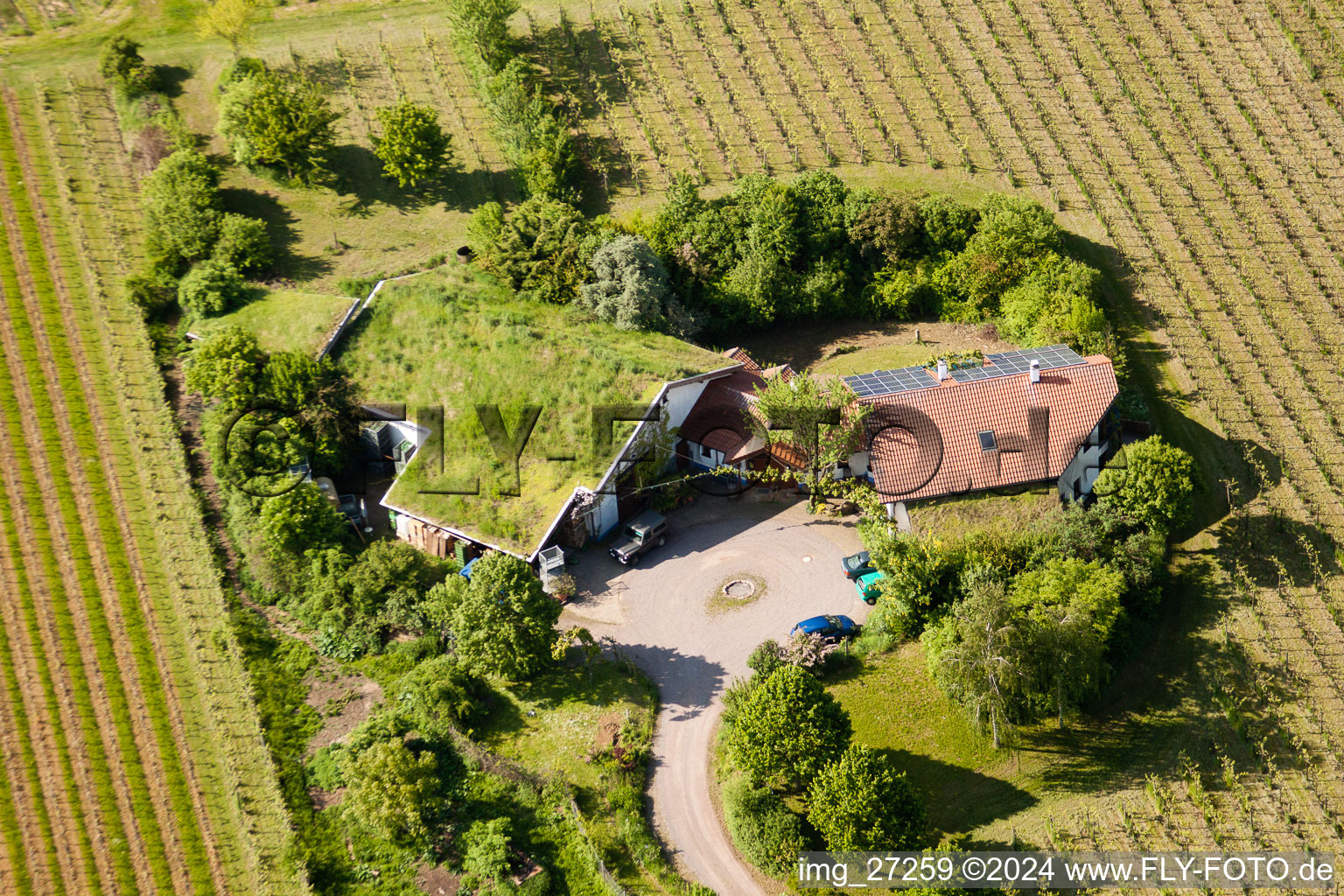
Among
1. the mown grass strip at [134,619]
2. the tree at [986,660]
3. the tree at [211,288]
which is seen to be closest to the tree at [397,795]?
the mown grass strip at [134,619]

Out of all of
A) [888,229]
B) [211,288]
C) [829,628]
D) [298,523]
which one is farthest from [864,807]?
[211,288]

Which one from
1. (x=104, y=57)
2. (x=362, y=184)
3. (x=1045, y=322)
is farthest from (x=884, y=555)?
(x=104, y=57)

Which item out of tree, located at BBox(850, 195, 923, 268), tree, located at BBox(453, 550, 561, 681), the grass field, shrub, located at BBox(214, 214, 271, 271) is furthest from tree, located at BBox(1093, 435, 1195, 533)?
shrub, located at BBox(214, 214, 271, 271)

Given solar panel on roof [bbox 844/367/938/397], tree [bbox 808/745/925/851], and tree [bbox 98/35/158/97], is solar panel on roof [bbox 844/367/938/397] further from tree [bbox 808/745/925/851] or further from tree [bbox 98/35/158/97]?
tree [bbox 98/35/158/97]

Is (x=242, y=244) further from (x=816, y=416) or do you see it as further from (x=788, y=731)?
(x=788, y=731)

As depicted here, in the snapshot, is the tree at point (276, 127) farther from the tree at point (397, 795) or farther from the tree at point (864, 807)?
the tree at point (864, 807)
